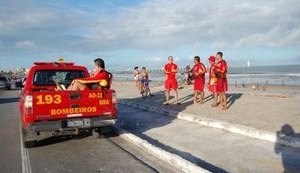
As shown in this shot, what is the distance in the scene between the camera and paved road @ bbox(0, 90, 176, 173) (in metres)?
7.02

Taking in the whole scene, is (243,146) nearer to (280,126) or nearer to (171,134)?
(280,126)

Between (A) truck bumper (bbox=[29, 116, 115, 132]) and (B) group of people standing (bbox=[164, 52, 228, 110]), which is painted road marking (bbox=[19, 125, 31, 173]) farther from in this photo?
(B) group of people standing (bbox=[164, 52, 228, 110])

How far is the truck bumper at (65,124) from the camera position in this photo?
838 centimetres

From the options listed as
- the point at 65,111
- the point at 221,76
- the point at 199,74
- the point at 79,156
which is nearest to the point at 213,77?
the point at 221,76

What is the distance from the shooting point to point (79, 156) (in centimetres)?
807

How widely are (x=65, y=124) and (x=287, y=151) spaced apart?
14.6ft

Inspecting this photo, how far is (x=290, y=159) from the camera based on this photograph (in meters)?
6.86

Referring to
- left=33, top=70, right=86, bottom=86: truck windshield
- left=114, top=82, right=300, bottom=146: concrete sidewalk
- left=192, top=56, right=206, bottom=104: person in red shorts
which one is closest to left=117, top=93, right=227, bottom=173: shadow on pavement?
left=114, top=82, right=300, bottom=146: concrete sidewalk

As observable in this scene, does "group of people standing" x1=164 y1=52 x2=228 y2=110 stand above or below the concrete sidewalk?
above

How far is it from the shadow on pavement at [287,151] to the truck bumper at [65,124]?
3557mm

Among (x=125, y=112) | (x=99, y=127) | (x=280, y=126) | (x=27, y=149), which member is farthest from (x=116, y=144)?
(x=125, y=112)

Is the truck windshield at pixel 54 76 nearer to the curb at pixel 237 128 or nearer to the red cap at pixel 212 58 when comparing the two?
the curb at pixel 237 128

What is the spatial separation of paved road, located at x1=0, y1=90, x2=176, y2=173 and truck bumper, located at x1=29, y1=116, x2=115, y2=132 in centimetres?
47

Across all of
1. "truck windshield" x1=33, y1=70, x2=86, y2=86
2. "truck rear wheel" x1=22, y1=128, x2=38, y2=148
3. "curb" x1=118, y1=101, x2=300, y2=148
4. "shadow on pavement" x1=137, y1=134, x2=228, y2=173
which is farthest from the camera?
"truck windshield" x1=33, y1=70, x2=86, y2=86
